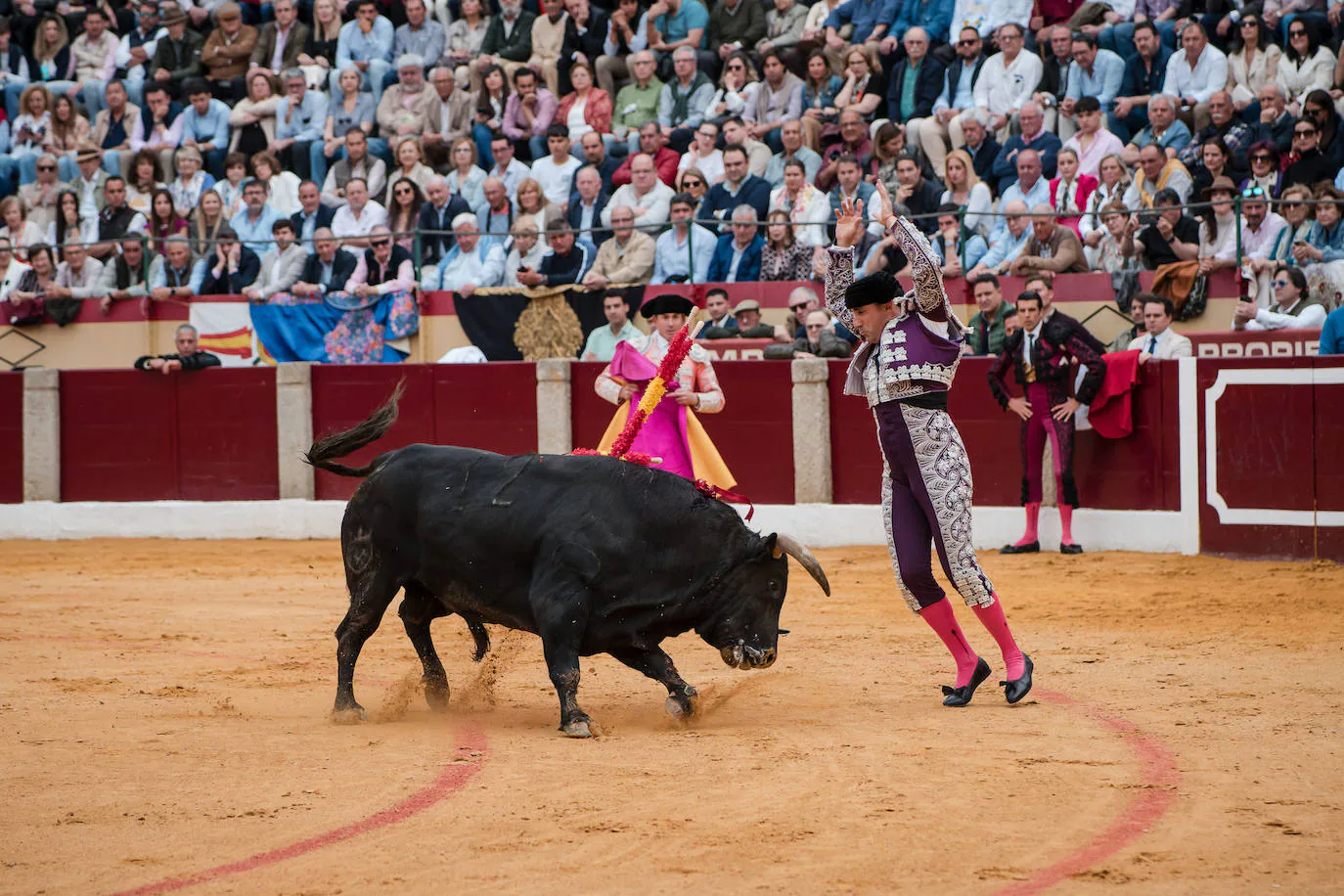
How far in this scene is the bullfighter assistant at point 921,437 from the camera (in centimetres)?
536

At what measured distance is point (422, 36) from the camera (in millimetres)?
15641

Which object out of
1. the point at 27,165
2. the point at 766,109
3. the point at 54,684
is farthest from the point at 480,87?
the point at 54,684

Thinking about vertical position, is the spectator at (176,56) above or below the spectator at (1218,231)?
above

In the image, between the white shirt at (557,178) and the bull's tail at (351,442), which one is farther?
the white shirt at (557,178)

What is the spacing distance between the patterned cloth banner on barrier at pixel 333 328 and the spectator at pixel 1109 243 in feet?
17.3

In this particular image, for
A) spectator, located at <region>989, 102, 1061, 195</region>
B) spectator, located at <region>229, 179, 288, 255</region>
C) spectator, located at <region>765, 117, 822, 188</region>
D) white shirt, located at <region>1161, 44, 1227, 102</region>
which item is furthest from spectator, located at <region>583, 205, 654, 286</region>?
white shirt, located at <region>1161, 44, 1227, 102</region>

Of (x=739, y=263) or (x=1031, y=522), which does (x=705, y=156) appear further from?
(x=1031, y=522)

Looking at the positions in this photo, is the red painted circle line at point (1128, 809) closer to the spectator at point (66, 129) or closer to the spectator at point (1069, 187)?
the spectator at point (1069, 187)

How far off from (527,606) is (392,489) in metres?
0.65

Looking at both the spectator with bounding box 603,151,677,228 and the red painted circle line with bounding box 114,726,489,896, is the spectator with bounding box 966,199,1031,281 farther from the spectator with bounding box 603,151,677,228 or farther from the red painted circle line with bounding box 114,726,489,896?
the red painted circle line with bounding box 114,726,489,896

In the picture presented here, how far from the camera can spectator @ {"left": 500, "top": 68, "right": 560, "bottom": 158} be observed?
565 inches

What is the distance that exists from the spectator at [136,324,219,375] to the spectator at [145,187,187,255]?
197cm

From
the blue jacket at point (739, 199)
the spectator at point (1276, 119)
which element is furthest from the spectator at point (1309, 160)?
the blue jacket at point (739, 199)

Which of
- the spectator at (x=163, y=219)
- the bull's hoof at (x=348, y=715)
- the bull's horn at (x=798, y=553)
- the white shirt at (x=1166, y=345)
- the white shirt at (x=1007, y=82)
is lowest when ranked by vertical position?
the bull's hoof at (x=348, y=715)
